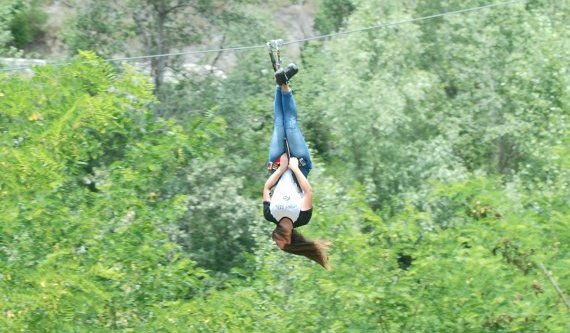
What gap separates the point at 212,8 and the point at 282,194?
52.4 feet

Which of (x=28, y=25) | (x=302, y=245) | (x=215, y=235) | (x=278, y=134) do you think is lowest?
(x=215, y=235)

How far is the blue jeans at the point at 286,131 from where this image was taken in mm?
8414

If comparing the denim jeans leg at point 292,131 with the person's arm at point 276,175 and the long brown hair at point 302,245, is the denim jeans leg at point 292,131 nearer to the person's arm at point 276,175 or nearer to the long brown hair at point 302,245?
the person's arm at point 276,175

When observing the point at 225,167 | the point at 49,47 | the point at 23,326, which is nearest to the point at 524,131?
the point at 225,167

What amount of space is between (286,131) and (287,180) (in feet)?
1.29

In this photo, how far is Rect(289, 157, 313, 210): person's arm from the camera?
8.28 m

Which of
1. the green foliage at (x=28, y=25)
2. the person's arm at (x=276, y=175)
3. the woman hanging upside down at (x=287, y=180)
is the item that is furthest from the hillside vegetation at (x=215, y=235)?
the green foliage at (x=28, y=25)

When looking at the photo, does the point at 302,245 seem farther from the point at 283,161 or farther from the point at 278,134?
the point at 278,134

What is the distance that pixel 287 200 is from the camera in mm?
8266

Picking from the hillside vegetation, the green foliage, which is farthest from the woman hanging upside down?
the green foliage

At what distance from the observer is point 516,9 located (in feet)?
77.0

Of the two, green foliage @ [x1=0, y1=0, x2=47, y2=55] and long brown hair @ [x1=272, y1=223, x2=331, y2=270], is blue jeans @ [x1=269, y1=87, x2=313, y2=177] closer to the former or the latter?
long brown hair @ [x1=272, y1=223, x2=331, y2=270]

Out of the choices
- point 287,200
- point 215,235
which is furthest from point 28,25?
point 287,200

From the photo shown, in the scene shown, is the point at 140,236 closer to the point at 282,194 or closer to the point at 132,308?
the point at 132,308
